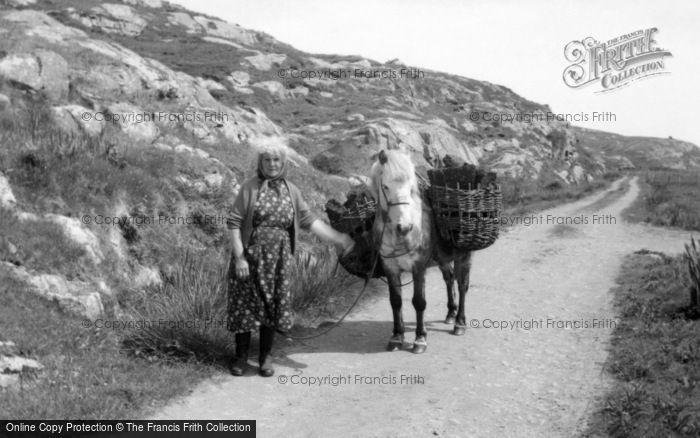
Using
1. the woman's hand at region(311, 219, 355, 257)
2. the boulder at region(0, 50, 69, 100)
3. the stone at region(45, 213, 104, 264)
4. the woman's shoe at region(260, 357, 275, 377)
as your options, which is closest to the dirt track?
Answer: the woman's shoe at region(260, 357, 275, 377)

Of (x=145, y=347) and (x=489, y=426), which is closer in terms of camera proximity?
(x=489, y=426)

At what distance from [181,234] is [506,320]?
18.1ft

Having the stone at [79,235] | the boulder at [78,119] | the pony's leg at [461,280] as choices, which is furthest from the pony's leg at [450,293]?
the boulder at [78,119]

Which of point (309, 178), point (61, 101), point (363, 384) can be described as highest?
point (61, 101)

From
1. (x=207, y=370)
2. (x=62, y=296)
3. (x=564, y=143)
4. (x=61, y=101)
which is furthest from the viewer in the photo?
(x=564, y=143)

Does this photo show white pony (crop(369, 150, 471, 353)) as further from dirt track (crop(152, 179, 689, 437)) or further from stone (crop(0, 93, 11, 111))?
stone (crop(0, 93, 11, 111))

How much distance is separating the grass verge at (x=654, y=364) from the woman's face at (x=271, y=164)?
376cm

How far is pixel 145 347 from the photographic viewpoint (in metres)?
5.74

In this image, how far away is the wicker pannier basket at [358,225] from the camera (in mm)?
6406

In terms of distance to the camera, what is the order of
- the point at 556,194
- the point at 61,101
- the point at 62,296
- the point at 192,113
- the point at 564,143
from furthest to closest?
the point at 564,143 → the point at 556,194 → the point at 192,113 → the point at 61,101 → the point at 62,296

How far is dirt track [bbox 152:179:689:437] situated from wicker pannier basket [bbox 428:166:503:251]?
1.45 m

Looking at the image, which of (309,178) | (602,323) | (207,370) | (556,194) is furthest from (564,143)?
(207,370)

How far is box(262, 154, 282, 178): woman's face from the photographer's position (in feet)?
17.7

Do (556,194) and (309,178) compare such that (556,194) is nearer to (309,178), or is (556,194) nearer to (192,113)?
(309,178)
